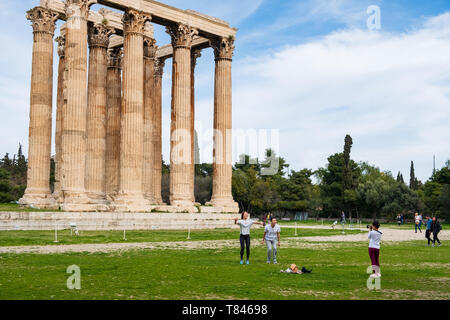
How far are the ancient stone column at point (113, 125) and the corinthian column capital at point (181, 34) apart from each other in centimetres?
749

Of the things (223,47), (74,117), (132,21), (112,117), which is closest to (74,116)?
(74,117)

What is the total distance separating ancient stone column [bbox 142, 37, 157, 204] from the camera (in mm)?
52688

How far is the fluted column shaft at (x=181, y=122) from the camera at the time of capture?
47969 millimetres

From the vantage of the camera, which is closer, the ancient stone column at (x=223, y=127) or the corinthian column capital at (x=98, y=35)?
the corinthian column capital at (x=98, y=35)

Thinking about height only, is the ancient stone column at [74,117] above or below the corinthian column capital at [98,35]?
below

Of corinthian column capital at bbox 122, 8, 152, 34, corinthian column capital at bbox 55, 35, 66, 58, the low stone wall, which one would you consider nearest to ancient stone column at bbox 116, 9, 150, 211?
corinthian column capital at bbox 122, 8, 152, 34

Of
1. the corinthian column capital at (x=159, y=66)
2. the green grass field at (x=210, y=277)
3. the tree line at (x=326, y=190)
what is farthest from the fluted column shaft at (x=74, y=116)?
the tree line at (x=326, y=190)

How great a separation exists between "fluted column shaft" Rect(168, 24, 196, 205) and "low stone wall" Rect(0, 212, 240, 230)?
8.91 ft

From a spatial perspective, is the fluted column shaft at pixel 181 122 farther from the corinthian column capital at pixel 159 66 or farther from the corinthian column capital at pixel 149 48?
the corinthian column capital at pixel 159 66

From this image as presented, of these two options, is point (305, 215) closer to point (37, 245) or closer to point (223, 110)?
point (223, 110)
